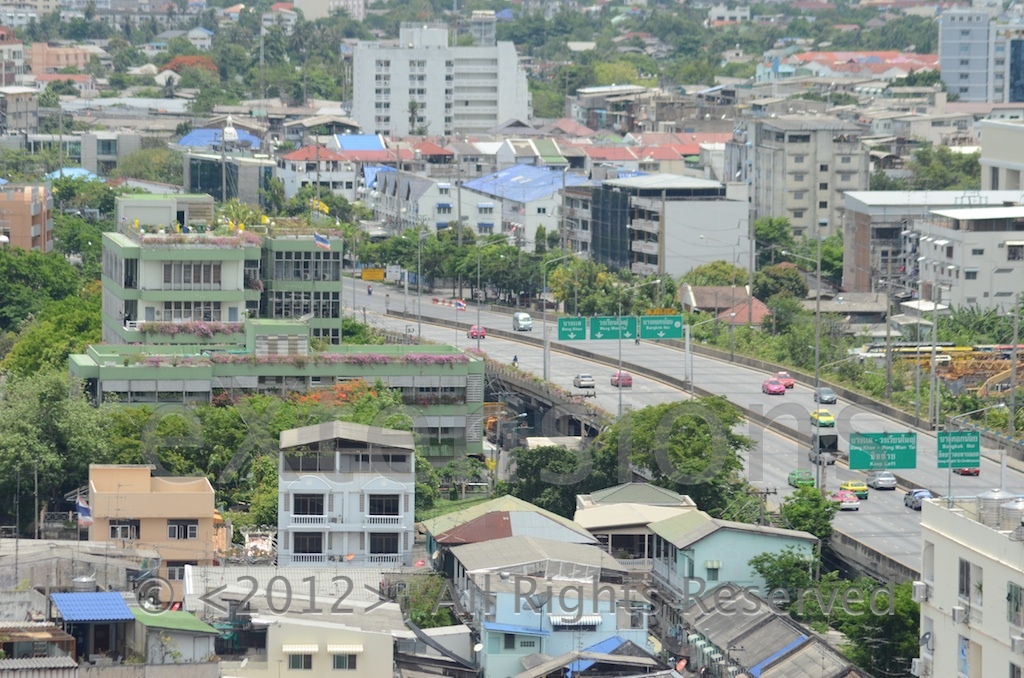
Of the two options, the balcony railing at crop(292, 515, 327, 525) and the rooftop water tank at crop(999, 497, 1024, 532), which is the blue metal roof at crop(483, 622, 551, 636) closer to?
the balcony railing at crop(292, 515, 327, 525)

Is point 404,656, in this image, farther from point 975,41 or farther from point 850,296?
point 975,41

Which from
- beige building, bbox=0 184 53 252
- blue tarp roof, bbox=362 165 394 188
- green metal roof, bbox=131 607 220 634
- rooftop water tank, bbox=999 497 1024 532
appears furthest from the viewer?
blue tarp roof, bbox=362 165 394 188

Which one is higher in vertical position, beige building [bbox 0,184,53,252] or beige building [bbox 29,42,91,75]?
beige building [bbox 29,42,91,75]

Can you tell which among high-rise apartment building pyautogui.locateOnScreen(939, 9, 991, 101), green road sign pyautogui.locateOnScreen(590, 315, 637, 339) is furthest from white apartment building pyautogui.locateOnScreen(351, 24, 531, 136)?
green road sign pyautogui.locateOnScreen(590, 315, 637, 339)

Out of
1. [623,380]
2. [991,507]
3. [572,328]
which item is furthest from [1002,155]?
[991,507]

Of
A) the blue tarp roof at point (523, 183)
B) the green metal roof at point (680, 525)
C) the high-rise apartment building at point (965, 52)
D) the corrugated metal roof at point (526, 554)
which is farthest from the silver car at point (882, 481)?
the high-rise apartment building at point (965, 52)

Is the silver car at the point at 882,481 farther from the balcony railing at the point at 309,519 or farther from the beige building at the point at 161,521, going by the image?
the beige building at the point at 161,521
